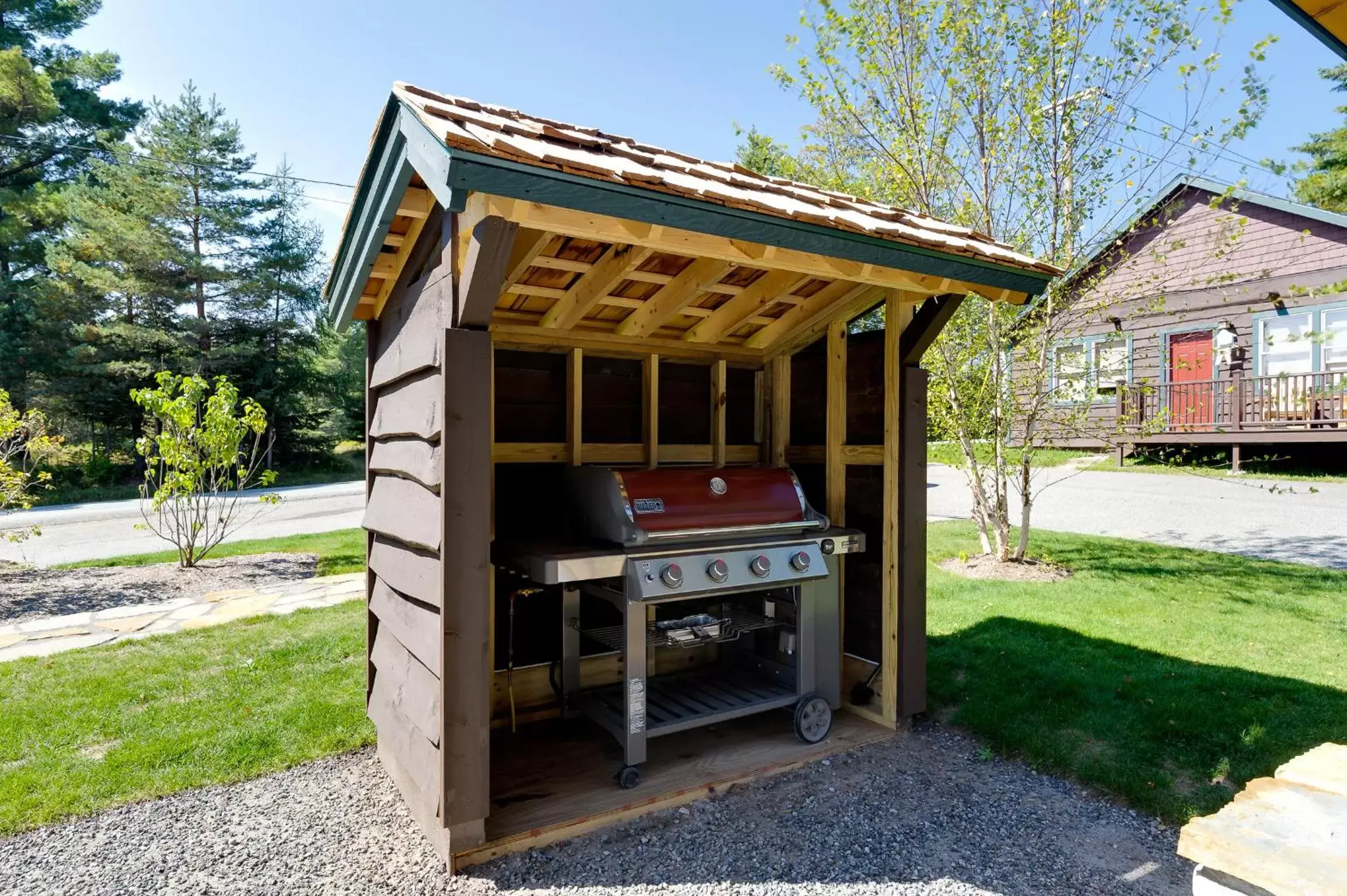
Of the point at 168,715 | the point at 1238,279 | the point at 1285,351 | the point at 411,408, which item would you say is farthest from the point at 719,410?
the point at 1285,351

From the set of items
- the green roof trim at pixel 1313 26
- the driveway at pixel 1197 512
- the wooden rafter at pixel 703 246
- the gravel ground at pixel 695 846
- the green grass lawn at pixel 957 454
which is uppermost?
the green roof trim at pixel 1313 26

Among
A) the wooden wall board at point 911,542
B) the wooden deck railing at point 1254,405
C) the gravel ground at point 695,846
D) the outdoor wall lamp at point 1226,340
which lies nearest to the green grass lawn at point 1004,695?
the gravel ground at point 695,846

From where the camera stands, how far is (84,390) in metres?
16.6

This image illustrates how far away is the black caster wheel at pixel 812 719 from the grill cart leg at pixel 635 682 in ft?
2.49

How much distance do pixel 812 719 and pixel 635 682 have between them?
0.93 m

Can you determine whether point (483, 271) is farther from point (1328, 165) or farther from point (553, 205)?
point (1328, 165)

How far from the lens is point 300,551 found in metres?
8.18

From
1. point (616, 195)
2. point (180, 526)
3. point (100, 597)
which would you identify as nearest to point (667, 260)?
point (616, 195)

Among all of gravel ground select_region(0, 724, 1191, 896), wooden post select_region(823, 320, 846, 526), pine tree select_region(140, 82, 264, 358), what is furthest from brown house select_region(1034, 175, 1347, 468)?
pine tree select_region(140, 82, 264, 358)

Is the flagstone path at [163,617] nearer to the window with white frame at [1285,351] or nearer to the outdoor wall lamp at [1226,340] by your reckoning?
the outdoor wall lamp at [1226,340]

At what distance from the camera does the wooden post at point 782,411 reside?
393cm

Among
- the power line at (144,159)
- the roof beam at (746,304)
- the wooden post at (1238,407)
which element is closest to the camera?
the roof beam at (746,304)

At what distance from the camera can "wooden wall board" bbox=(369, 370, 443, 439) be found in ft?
7.47

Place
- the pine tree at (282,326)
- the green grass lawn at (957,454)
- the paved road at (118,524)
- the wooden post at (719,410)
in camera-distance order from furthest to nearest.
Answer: the pine tree at (282,326) < the paved road at (118,524) < the green grass lawn at (957,454) < the wooden post at (719,410)
